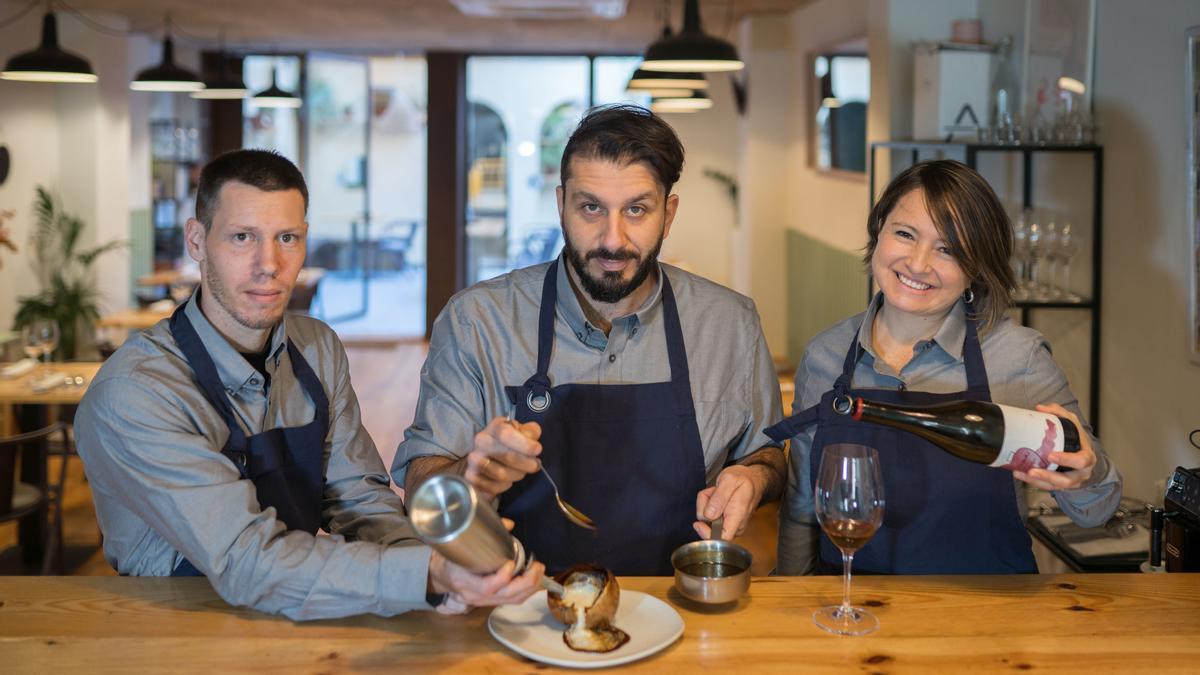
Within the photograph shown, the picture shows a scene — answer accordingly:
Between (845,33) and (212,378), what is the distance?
18.3 ft

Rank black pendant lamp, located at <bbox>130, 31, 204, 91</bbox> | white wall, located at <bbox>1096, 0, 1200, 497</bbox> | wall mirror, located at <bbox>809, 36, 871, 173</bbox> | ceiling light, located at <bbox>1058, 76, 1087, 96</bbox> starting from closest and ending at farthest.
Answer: white wall, located at <bbox>1096, 0, 1200, 497</bbox>, ceiling light, located at <bbox>1058, 76, 1087, 96</bbox>, wall mirror, located at <bbox>809, 36, 871, 173</bbox>, black pendant lamp, located at <bbox>130, 31, 204, 91</bbox>

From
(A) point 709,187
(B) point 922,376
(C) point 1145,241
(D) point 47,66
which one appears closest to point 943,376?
(B) point 922,376

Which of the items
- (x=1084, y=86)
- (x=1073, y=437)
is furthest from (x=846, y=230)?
(x=1073, y=437)

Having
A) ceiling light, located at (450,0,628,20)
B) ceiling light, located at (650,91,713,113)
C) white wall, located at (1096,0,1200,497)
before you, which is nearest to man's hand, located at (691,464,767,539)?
white wall, located at (1096,0,1200,497)

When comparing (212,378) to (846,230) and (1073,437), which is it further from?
(846,230)

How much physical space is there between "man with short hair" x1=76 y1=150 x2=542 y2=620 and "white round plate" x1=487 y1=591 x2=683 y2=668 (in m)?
0.08

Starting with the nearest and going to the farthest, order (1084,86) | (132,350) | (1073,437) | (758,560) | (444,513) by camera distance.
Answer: (444,513)
(1073,437)
(132,350)
(1084,86)
(758,560)

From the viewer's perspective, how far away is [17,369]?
541 cm

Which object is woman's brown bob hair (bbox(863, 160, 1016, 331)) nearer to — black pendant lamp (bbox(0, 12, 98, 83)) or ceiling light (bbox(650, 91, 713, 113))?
black pendant lamp (bbox(0, 12, 98, 83))

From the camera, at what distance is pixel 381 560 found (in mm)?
1689

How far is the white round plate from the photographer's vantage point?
1.59 m

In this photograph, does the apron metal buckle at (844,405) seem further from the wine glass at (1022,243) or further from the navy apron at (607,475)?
the wine glass at (1022,243)

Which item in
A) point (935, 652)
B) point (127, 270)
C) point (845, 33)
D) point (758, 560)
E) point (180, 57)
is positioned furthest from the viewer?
point (180, 57)

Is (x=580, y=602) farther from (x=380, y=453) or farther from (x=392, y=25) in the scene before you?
(x=392, y=25)
